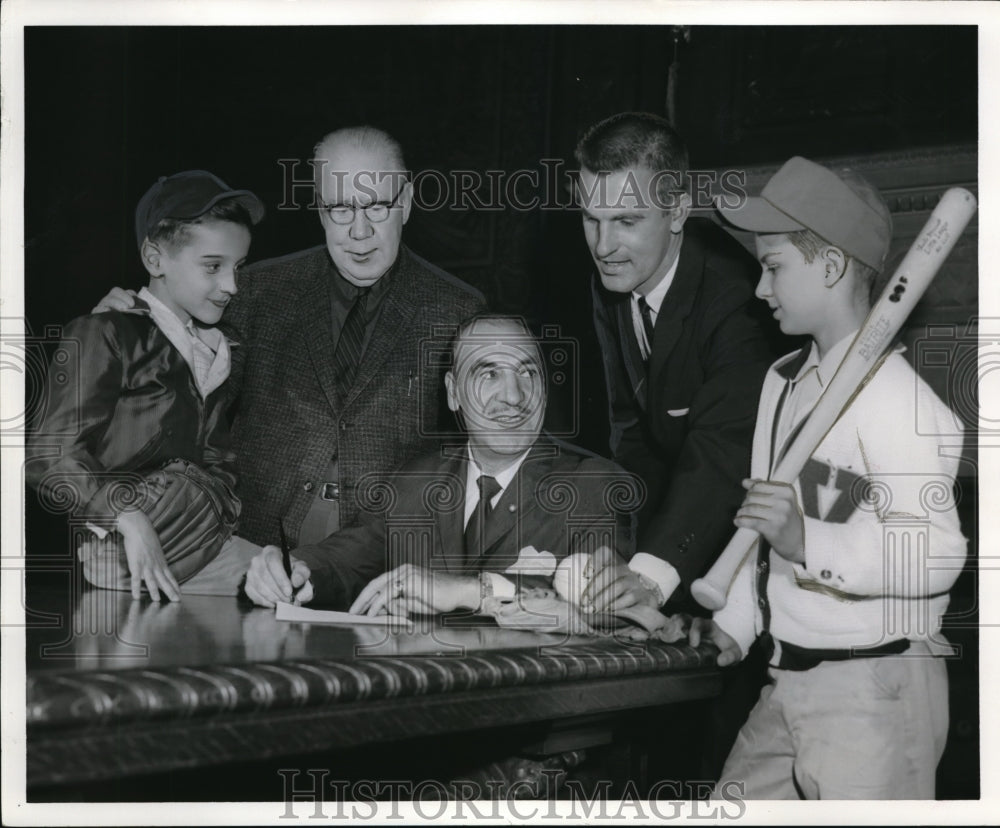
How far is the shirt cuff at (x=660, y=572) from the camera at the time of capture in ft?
13.5

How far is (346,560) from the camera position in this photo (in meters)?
4.13

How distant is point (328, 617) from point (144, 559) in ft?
2.10

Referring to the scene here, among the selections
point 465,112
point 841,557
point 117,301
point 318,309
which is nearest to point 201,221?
point 117,301

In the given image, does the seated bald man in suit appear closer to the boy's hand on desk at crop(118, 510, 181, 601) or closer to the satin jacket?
the boy's hand on desk at crop(118, 510, 181, 601)

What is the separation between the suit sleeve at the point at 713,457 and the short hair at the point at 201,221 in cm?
163

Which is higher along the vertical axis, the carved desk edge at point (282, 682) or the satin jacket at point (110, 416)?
the satin jacket at point (110, 416)

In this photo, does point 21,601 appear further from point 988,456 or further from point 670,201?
point 988,456

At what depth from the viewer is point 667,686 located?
4.02 meters

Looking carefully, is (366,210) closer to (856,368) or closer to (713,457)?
(713,457)

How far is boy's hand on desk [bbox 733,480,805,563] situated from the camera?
160 inches

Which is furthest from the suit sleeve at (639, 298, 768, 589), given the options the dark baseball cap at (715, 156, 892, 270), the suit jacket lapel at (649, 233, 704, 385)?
the dark baseball cap at (715, 156, 892, 270)

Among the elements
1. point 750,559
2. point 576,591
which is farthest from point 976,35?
point 576,591

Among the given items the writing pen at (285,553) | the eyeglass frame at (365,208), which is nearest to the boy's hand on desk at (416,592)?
the writing pen at (285,553)

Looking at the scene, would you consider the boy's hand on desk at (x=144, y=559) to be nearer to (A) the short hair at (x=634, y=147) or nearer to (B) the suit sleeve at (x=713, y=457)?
(B) the suit sleeve at (x=713, y=457)
